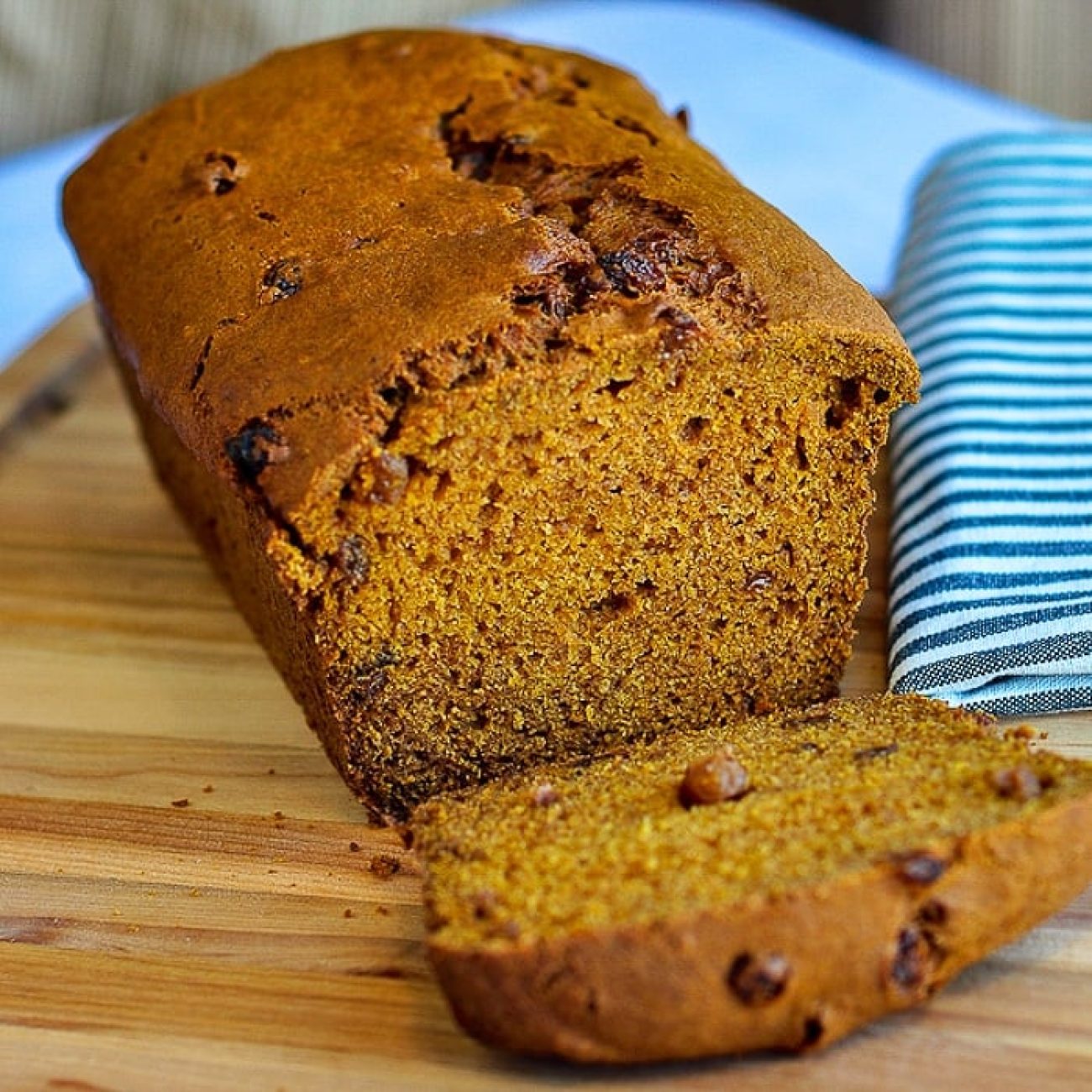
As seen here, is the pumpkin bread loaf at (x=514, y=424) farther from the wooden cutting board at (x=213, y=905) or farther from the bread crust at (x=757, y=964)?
the bread crust at (x=757, y=964)

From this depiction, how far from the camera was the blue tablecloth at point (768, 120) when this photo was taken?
432cm

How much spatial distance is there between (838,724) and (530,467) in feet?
1.87

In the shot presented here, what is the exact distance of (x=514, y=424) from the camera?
2.20 m

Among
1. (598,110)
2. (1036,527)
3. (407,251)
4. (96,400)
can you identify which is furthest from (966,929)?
(96,400)

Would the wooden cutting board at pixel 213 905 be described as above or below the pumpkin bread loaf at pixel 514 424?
below

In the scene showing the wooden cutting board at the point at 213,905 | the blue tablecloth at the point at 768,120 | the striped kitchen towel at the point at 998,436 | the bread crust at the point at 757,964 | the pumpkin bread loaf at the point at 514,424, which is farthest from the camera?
the blue tablecloth at the point at 768,120

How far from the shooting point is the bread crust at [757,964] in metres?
1.81

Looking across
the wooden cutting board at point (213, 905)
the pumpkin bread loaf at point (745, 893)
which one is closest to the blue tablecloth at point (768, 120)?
the wooden cutting board at point (213, 905)

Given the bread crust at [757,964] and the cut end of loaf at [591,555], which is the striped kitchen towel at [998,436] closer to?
the cut end of loaf at [591,555]

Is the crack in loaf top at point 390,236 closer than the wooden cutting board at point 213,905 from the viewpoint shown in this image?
No

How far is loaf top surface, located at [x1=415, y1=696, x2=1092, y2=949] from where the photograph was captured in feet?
6.16

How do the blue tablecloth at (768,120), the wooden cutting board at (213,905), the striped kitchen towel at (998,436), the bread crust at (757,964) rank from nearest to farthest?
the bread crust at (757,964) < the wooden cutting board at (213,905) < the striped kitchen towel at (998,436) < the blue tablecloth at (768,120)

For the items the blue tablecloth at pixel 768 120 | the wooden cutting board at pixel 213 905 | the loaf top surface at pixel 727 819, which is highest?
the loaf top surface at pixel 727 819

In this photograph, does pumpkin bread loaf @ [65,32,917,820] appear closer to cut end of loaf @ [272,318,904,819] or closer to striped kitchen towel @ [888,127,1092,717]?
cut end of loaf @ [272,318,904,819]
